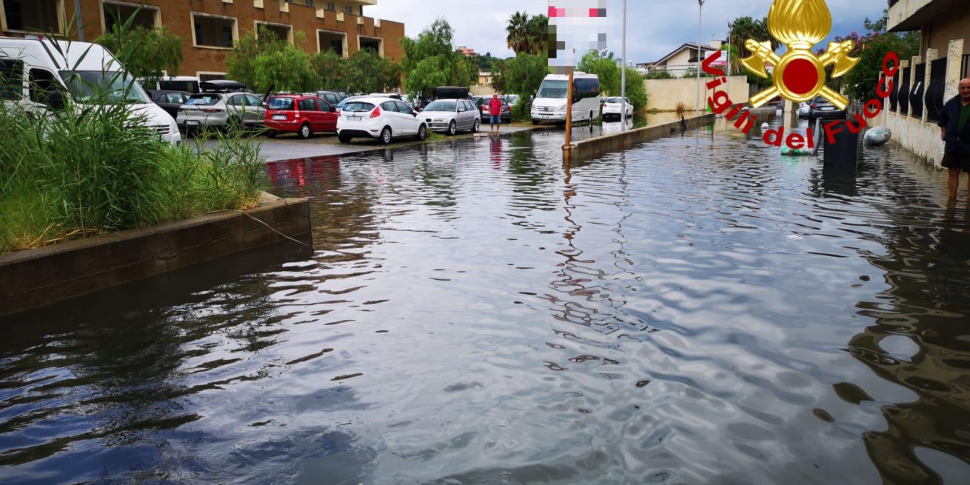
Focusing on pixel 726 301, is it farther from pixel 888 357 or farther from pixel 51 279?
pixel 51 279

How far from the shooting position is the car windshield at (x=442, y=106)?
105 feet

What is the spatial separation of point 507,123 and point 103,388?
40.2m

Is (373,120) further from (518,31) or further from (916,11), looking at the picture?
(518,31)

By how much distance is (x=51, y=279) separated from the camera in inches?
249

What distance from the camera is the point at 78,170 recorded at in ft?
22.0

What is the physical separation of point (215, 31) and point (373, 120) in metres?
31.1

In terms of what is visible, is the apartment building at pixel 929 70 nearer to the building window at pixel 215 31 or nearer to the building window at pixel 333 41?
the building window at pixel 215 31

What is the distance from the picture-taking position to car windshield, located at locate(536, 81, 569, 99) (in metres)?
39.7

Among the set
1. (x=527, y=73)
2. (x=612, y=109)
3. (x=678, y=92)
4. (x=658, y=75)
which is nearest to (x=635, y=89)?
(x=678, y=92)

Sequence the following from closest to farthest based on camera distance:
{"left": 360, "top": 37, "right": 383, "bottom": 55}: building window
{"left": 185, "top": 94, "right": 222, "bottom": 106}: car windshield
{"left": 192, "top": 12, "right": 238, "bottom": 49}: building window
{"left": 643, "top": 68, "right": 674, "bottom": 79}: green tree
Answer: {"left": 185, "top": 94, "right": 222, "bottom": 106}: car windshield → {"left": 192, "top": 12, "right": 238, "bottom": 49}: building window → {"left": 360, "top": 37, "right": 383, "bottom": 55}: building window → {"left": 643, "top": 68, "right": 674, "bottom": 79}: green tree

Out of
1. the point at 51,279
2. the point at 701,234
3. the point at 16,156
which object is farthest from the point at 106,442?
the point at 701,234

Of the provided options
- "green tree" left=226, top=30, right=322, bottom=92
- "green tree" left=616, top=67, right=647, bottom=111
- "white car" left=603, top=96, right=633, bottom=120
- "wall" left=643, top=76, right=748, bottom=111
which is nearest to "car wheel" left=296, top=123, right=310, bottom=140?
"green tree" left=226, top=30, right=322, bottom=92

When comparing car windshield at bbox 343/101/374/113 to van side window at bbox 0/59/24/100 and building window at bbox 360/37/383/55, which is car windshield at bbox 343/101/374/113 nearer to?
van side window at bbox 0/59/24/100

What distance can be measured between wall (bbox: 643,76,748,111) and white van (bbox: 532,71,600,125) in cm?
2400
